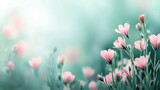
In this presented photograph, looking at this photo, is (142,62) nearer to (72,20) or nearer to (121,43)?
(121,43)

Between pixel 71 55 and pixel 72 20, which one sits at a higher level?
pixel 72 20

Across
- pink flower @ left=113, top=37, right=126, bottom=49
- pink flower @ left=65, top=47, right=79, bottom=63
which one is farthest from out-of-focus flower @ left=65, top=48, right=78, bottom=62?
pink flower @ left=113, top=37, right=126, bottom=49

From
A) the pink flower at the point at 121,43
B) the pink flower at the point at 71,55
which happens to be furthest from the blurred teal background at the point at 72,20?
the pink flower at the point at 121,43

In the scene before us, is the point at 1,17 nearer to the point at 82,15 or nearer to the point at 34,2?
the point at 34,2

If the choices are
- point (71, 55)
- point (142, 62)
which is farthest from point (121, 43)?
point (71, 55)

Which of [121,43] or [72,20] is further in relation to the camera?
[72,20]

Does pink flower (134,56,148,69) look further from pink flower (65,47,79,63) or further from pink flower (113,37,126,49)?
pink flower (65,47,79,63)

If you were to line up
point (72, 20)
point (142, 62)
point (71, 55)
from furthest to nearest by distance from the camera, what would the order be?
point (72, 20) → point (71, 55) → point (142, 62)

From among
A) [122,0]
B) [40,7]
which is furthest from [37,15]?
[122,0]
